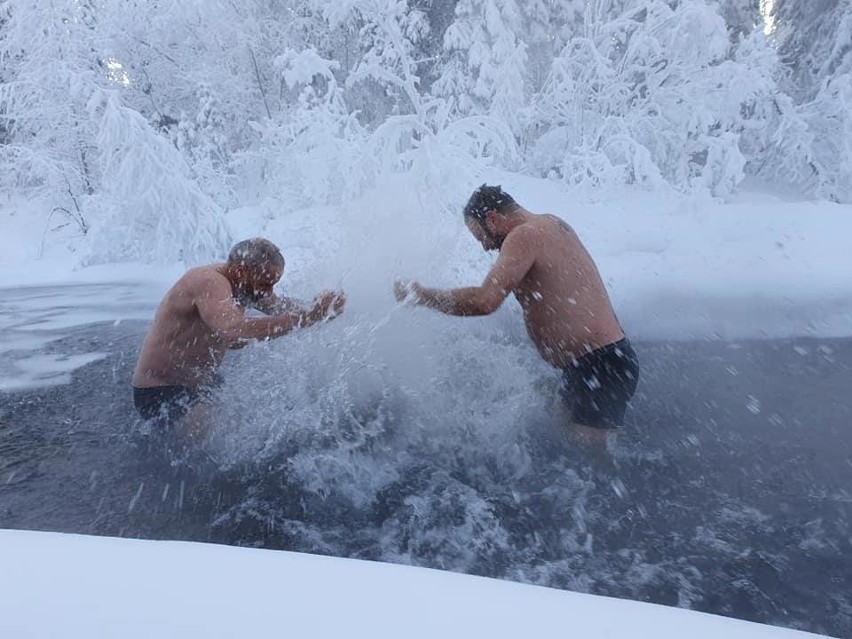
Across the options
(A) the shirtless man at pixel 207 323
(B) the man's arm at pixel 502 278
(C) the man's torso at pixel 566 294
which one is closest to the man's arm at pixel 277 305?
(A) the shirtless man at pixel 207 323

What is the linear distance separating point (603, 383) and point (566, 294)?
477 millimetres

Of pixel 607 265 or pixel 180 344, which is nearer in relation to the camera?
pixel 180 344

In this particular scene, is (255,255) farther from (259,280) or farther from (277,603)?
(277,603)

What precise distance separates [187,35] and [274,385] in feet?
38.7

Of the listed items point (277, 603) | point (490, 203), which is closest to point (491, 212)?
point (490, 203)

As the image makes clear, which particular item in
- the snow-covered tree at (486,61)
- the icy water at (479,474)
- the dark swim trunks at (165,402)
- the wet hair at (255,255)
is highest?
the snow-covered tree at (486,61)

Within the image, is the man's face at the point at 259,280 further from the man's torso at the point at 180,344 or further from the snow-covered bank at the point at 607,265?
the snow-covered bank at the point at 607,265

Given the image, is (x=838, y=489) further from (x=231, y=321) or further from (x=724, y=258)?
(x=724, y=258)

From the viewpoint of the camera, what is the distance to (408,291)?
2896 millimetres

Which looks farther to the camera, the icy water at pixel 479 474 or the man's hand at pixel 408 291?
the man's hand at pixel 408 291

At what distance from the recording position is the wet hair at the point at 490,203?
2.86 meters

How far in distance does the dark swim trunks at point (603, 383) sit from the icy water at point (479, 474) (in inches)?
8.3

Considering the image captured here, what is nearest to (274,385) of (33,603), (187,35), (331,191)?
(33,603)

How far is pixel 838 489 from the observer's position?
2508 mm
